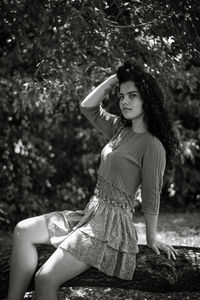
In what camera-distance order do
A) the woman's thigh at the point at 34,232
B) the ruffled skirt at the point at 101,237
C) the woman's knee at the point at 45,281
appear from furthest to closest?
1. the woman's thigh at the point at 34,232
2. the ruffled skirt at the point at 101,237
3. the woman's knee at the point at 45,281

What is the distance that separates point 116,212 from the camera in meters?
2.80

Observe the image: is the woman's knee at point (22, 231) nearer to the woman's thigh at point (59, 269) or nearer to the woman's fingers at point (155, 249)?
the woman's thigh at point (59, 269)

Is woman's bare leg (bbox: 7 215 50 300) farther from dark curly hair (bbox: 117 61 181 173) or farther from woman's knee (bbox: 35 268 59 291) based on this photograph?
dark curly hair (bbox: 117 61 181 173)

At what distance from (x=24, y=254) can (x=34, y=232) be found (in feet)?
0.44

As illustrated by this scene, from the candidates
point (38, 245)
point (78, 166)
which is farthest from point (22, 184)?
point (38, 245)

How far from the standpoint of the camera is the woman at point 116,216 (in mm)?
2602

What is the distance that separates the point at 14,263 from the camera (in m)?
2.66

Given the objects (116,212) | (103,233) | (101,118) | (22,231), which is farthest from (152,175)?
(22,231)

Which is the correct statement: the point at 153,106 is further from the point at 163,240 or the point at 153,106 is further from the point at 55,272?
the point at 163,240

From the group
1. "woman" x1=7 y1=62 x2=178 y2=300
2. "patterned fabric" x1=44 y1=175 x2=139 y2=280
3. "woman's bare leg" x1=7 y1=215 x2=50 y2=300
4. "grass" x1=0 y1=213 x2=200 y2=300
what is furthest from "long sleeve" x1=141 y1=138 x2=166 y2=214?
"grass" x1=0 y1=213 x2=200 y2=300

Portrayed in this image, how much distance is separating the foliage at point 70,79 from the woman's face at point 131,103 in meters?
0.50

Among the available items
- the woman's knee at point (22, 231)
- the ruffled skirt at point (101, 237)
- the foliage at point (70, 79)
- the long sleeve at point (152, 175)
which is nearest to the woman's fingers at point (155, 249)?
the ruffled skirt at point (101, 237)

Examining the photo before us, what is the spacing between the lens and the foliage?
3256mm

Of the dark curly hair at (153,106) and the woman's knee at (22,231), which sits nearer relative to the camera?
the woman's knee at (22,231)
